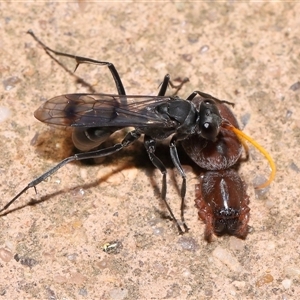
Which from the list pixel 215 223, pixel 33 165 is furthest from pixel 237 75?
pixel 33 165

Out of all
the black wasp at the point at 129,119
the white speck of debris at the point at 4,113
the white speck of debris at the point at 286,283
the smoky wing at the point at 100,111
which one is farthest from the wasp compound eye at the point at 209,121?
the white speck of debris at the point at 4,113

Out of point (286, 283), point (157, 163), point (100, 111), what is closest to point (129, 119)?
point (100, 111)

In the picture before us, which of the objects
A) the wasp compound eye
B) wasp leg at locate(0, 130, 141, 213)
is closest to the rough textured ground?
wasp leg at locate(0, 130, 141, 213)

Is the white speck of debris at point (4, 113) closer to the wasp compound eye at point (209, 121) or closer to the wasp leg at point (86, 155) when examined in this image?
the wasp leg at point (86, 155)

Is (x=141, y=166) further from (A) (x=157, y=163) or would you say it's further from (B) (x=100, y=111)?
(B) (x=100, y=111)

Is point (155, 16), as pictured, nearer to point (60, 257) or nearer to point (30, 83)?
point (30, 83)
